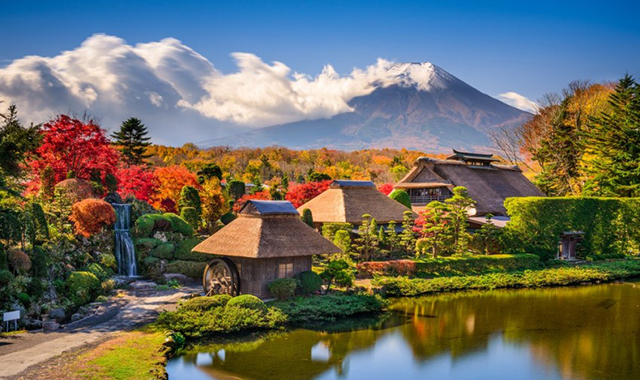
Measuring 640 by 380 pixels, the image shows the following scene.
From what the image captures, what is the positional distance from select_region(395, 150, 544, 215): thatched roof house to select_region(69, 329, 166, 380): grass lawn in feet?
94.5

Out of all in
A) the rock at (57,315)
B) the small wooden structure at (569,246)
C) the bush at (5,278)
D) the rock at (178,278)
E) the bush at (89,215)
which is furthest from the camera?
the small wooden structure at (569,246)

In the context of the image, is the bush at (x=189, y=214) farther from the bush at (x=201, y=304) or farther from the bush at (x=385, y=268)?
the bush at (x=201, y=304)

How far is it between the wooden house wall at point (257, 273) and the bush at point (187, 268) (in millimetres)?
4509

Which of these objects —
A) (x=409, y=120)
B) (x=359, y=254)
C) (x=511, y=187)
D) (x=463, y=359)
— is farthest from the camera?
(x=409, y=120)

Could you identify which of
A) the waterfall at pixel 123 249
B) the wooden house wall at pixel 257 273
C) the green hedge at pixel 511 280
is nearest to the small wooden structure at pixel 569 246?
the green hedge at pixel 511 280

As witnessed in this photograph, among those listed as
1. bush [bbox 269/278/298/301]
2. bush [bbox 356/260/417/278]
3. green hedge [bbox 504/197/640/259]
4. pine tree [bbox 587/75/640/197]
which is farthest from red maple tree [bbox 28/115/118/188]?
pine tree [bbox 587/75/640/197]

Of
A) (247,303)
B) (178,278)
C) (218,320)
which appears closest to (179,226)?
(178,278)

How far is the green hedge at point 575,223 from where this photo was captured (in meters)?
34.5

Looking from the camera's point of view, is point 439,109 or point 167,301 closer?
point 167,301

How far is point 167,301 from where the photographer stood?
21.7 metres

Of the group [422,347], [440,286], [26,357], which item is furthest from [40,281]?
[440,286]

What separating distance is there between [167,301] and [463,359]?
482 inches

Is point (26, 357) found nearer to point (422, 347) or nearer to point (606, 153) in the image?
point (422, 347)

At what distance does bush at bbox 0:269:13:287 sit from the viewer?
→ 17.8 meters
